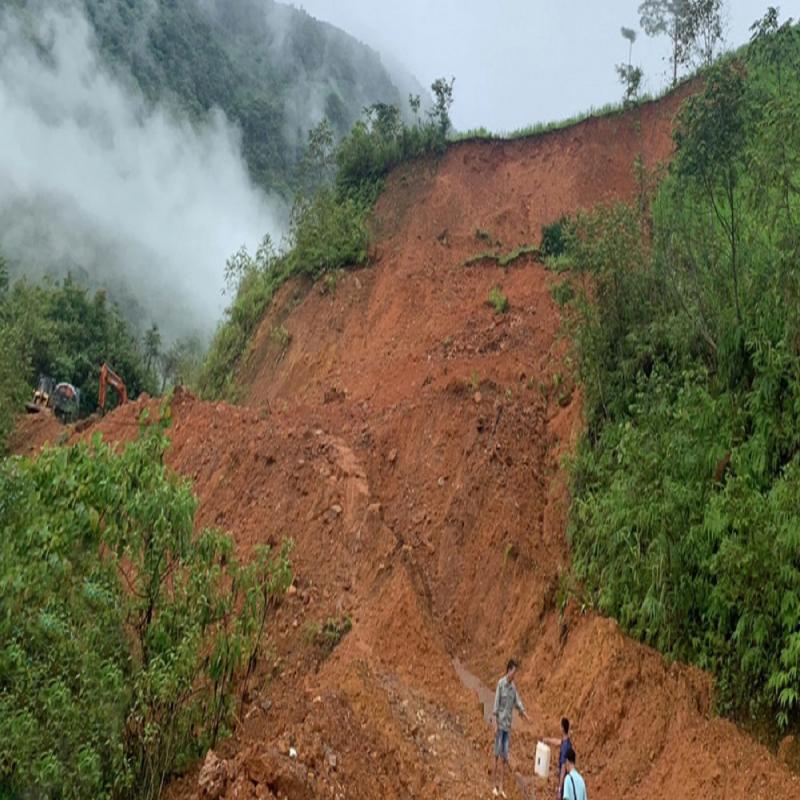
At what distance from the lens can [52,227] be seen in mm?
56156

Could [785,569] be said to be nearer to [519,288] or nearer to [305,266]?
[519,288]

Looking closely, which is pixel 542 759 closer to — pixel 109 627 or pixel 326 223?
pixel 109 627

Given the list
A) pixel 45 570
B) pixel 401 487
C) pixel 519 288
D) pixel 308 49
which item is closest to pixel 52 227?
pixel 308 49

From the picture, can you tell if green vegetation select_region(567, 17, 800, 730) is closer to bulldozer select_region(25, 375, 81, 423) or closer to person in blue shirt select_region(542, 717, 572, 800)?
person in blue shirt select_region(542, 717, 572, 800)

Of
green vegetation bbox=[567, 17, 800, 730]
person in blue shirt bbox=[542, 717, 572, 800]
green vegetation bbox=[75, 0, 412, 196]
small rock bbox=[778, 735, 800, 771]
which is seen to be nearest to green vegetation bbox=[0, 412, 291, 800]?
person in blue shirt bbox=[542, 717, 572, 800]

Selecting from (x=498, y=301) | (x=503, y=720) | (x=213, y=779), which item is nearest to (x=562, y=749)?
(x=503, y=720)

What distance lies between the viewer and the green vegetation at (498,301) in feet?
59.8

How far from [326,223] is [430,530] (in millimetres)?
12227

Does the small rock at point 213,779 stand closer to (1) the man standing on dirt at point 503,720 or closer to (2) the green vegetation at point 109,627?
(2) the green vegetation at point 109,627

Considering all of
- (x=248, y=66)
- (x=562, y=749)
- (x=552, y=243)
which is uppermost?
(x=248, y=66)

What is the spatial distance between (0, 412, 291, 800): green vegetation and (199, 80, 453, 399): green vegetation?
14.2 meters

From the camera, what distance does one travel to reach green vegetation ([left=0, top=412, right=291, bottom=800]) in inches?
247

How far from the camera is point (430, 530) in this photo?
12.6 meters

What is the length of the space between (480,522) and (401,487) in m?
1.51
